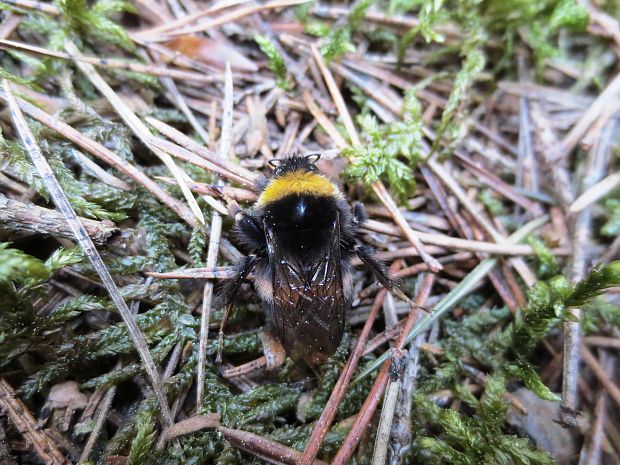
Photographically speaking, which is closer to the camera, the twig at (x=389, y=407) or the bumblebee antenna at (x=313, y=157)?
the twig at (x=389, y=407)

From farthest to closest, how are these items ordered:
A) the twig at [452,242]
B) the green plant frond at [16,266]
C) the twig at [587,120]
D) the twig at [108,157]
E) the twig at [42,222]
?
the twig at [587,120] < the twig at [452,242] < the twig at [108,157] < the twig at [42,222] < the green plant frond at [16,266]

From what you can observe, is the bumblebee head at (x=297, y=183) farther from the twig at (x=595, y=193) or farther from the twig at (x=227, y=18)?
the twig at (x=595, y=193)

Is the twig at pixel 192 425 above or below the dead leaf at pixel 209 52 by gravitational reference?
below

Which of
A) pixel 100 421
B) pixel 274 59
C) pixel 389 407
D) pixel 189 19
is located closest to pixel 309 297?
pixel 389 407

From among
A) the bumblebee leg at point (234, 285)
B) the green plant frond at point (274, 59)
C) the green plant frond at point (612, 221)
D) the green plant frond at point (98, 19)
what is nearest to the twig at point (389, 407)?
the bumblebee leg at point (234, 285)

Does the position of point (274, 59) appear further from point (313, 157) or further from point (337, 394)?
point (337, 394)

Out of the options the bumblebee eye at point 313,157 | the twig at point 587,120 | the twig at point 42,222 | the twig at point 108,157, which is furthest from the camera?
the twig at point 587,120

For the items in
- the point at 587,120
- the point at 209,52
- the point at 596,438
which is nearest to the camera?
the point at 596,438

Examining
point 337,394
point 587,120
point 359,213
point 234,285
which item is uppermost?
point 587,120
